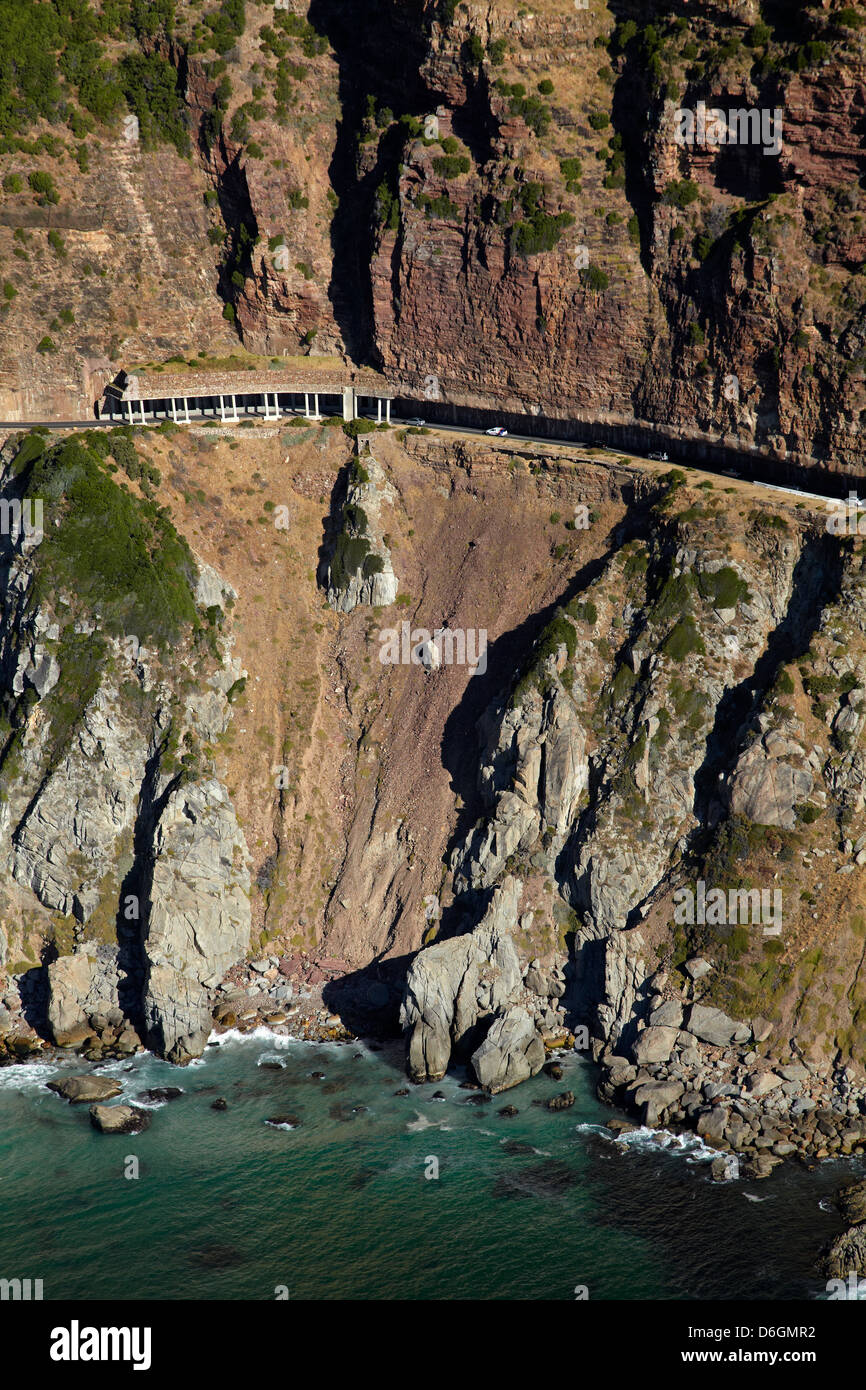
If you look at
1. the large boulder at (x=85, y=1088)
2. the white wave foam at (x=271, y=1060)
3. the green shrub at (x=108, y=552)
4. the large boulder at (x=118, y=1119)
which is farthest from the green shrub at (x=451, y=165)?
the large boulder at (x=118, y=1119)

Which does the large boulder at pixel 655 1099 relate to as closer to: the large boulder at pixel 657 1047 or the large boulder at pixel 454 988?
the large boulder at pixel 657 1047

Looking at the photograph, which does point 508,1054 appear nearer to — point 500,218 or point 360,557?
point 360,557

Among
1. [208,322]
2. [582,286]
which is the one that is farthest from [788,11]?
[208,322]

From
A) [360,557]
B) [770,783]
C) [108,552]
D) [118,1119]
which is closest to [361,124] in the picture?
[360,557]

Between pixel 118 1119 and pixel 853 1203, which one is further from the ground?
pixel 118 1119

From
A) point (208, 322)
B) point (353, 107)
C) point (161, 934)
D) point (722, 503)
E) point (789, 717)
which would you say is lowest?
point (161, 934)
